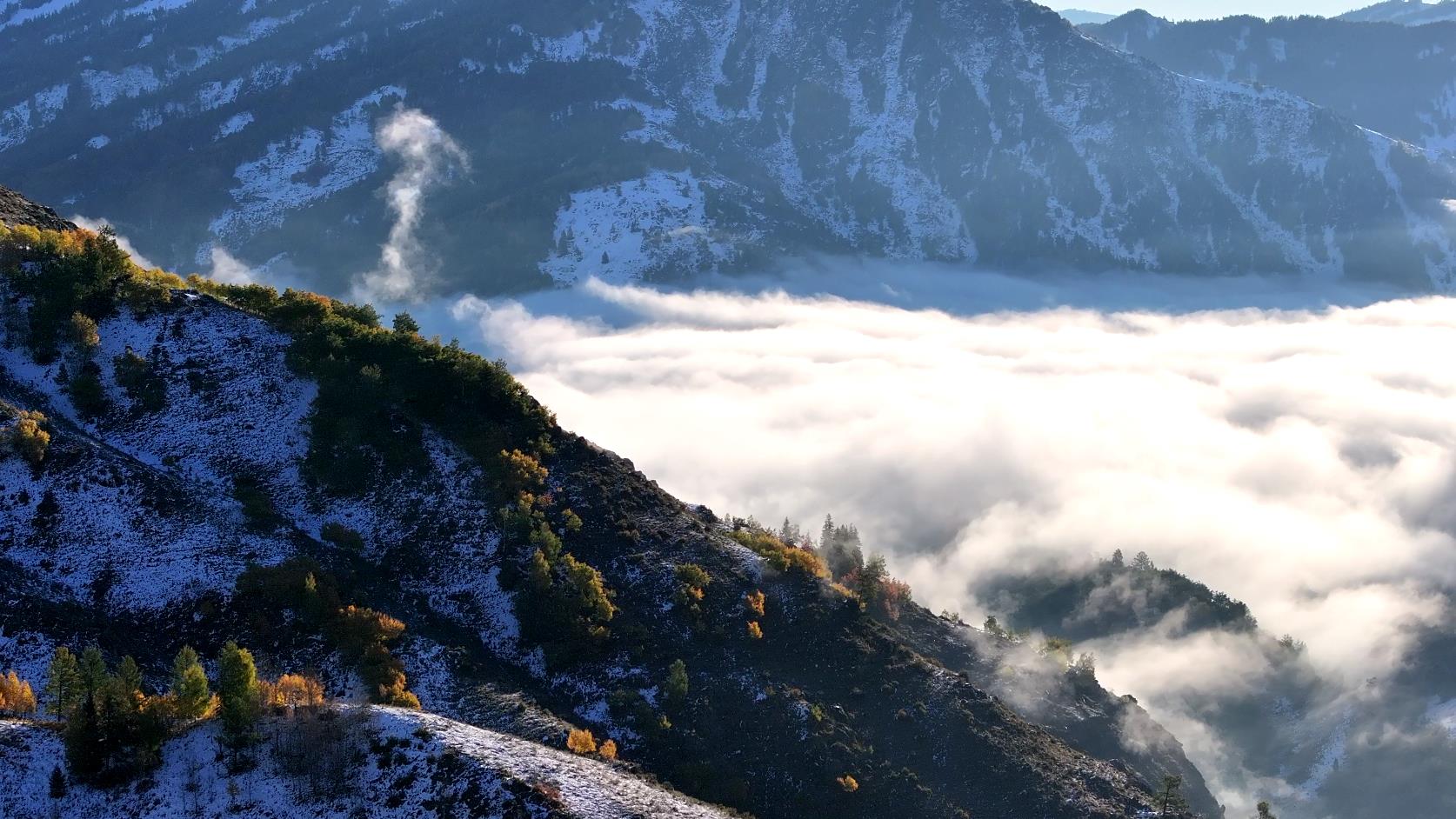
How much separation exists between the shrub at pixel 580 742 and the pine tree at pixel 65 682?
4057 cm

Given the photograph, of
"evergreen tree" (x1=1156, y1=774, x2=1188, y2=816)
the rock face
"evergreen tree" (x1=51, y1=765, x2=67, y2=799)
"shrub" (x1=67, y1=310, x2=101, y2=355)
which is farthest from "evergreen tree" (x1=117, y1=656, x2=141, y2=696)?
the rock face

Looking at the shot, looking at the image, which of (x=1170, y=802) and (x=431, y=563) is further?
(x=431, y=563)

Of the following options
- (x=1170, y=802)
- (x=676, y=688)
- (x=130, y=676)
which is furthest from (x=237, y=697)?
(x=1170, y=802)

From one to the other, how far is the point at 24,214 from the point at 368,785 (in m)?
133

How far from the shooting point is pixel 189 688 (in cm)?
8500

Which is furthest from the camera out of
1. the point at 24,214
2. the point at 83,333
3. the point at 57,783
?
the point at 24,214

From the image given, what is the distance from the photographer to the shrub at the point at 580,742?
9894 centimetres

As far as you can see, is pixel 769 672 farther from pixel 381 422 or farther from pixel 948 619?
pixel 948 619

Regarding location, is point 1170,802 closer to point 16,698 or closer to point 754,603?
point 754,603

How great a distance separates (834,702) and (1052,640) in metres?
96.1

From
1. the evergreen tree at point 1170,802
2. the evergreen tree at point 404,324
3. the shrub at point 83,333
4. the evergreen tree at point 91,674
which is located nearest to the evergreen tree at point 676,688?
the evergreen tree at point 91,674

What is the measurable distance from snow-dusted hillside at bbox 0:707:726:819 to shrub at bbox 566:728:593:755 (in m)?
7.56

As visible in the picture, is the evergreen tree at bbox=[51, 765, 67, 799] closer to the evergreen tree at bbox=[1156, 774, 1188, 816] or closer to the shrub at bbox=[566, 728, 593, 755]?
the shrub at bbox=[566, 728, 593, 755]

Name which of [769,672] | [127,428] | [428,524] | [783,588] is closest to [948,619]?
[783,588]
